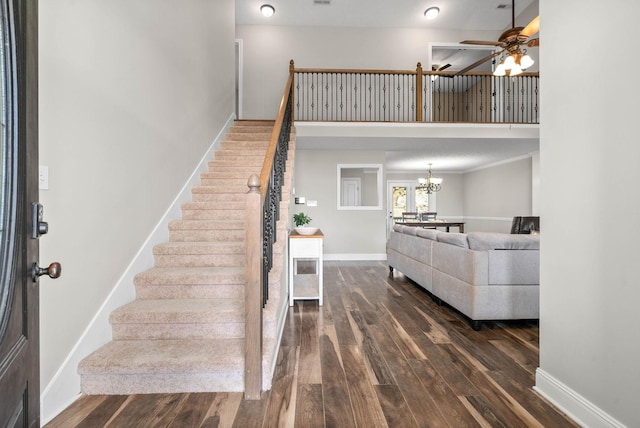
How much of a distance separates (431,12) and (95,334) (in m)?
7.88

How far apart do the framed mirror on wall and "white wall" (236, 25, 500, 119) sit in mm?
2203

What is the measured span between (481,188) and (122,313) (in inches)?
386

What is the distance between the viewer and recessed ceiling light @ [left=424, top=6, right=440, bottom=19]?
6.55 metres

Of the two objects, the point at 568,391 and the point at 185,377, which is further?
the point at 185,377

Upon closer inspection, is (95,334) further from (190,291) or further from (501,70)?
(501,70)

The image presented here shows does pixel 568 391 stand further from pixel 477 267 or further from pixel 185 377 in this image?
pixel 185 377

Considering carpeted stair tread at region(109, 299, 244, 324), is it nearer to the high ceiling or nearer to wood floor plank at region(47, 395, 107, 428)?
wood floor plank at region(47, 395, 107, 428)

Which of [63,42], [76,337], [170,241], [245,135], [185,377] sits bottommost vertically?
[185,377]

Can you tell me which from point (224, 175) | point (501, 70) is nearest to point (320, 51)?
point (224, 175)

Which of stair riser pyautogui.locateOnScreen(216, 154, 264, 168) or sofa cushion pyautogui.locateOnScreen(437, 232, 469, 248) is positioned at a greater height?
stair riser pyautogui.locateOnScreen(216, 154, 264, 168)

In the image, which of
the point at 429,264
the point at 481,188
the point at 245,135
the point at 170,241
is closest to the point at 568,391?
the point at 429,264

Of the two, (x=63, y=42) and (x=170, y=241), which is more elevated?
(x=63, y=42)

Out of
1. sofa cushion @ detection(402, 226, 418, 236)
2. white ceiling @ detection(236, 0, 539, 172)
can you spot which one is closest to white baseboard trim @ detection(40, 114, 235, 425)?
sofa cushion @ detection(402, 226, 418, 236)

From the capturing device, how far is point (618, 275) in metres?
1.38
